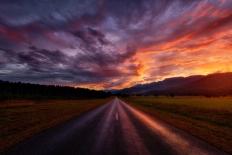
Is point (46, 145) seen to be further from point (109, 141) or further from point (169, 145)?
point (169, 145)

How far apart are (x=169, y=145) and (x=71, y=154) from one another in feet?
13.7

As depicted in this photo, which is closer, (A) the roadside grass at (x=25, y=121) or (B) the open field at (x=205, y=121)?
(B) the open field at (x=205, y=121)

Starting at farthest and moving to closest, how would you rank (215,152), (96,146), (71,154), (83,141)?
1. (83,141)
2. (96,146)
3. (215,152)
4. (71,154)

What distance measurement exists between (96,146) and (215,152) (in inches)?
190

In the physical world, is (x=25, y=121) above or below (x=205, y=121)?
above

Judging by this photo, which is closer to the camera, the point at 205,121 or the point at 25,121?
the point at 25,121

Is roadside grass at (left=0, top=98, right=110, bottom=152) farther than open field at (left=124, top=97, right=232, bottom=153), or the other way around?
roadside grass at (left=0, top=98, right=110, bottom=152)

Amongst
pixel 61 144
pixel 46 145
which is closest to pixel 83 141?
pixel 61 144

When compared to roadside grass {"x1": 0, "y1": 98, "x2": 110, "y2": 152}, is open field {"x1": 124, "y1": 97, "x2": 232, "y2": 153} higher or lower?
lower

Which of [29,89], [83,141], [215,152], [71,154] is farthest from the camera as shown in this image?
[29,89]

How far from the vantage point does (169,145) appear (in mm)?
7207

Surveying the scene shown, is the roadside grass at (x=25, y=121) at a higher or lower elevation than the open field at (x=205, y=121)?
higher

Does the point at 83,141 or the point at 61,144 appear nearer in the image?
the point at 61,144

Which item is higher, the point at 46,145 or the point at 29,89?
the point at 29,89
